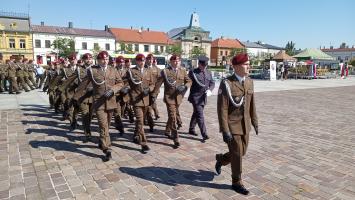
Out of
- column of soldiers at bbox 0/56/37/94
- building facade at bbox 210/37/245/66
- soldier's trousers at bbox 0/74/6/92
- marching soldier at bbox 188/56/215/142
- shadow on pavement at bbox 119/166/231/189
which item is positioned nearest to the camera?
shadow on pavement at bbox 119/166/231/189

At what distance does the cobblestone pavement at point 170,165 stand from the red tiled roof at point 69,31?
2325 inches

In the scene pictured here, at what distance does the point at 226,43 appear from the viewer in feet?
314

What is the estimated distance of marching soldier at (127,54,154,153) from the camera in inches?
235

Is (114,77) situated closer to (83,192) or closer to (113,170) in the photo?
(113,170)

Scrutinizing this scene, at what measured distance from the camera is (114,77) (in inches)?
227

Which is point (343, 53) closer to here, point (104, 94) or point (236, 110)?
point (104, 94)

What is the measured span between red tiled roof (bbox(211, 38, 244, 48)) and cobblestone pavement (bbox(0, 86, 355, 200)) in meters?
88.1

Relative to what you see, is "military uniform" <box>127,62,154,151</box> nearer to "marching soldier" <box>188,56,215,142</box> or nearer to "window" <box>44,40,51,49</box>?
"marching soldier" <box>188,56,215,142</box>

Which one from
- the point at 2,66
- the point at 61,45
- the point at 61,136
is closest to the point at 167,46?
the point at 61,45

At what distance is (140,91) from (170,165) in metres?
1.69

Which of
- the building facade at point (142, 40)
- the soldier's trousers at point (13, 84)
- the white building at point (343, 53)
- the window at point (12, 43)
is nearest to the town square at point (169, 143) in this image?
the soldier's trousers at point (13, 84)

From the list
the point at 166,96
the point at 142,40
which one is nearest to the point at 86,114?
the point at 166,96

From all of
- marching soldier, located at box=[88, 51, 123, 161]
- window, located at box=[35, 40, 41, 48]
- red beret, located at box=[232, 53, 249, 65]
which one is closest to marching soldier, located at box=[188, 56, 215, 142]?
marching soldier, located at box=[88, 51, 123, 161]

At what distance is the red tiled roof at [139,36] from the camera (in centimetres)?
7200
